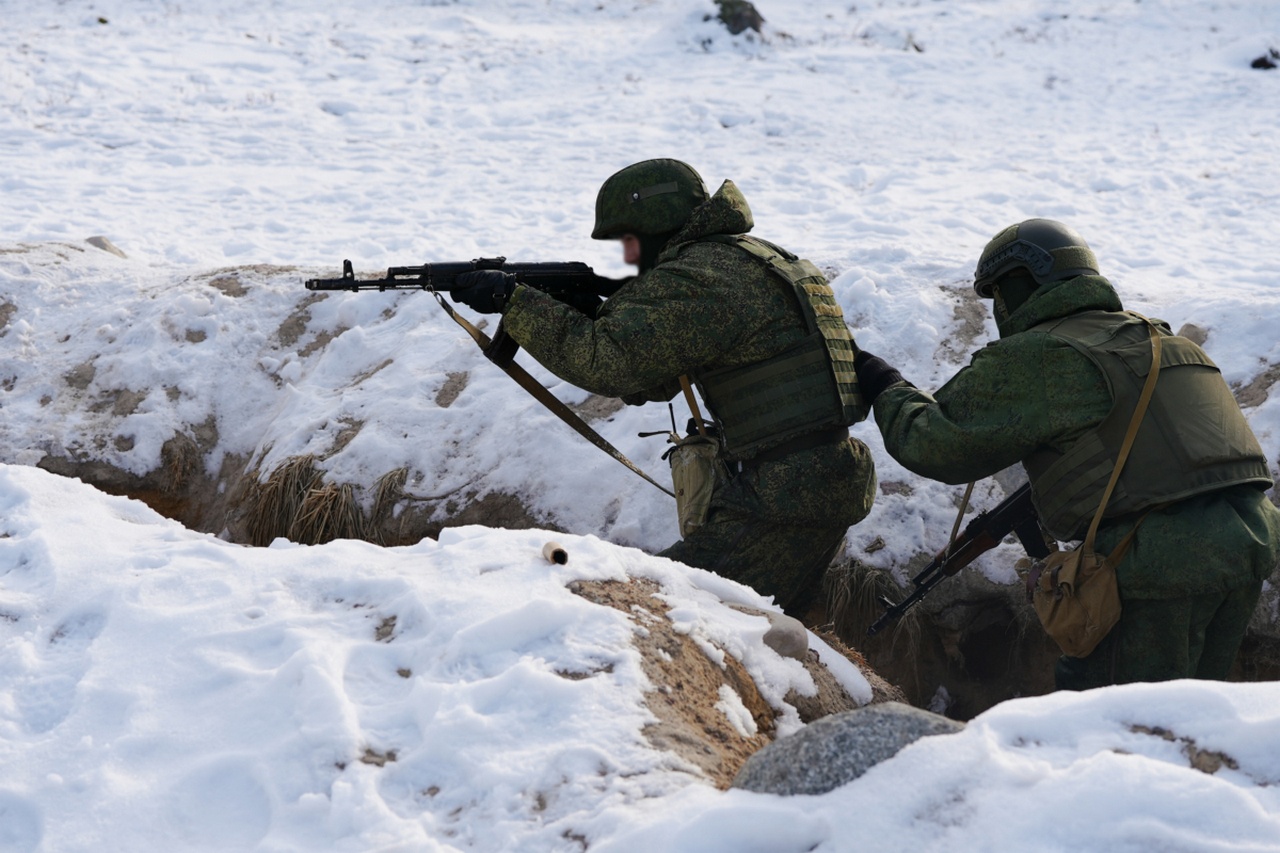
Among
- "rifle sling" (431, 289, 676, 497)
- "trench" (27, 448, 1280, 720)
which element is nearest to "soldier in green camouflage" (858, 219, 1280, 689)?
"trench" (27, 448, 1280, 720)

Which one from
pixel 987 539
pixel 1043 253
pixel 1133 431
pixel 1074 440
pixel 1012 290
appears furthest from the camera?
pixel 987 539

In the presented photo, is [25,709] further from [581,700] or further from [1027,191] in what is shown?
[1027,191]

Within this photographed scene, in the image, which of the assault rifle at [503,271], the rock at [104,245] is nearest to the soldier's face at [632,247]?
the assault rifle at [503,271]

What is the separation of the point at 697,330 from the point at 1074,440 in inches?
52.8

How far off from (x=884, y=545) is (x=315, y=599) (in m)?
2.92

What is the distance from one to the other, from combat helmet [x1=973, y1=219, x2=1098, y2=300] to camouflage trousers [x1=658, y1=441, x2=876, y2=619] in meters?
0.93

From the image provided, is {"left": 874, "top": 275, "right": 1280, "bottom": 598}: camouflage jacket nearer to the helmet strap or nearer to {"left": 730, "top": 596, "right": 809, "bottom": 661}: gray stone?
the helmet strap

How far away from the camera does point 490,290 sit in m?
4.45

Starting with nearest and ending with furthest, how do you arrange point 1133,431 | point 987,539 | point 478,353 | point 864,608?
1. point 1133,431
2. point 987,539
3. point 864,608
4. point 478,353

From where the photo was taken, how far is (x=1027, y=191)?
11031mm

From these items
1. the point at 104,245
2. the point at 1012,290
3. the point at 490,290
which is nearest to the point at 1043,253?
the point at 1012,290

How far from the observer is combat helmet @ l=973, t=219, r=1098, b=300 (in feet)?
12.5

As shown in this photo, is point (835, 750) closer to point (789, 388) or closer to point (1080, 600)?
point (1080, 600)

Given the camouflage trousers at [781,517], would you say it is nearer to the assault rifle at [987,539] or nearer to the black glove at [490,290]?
the assault rifle at [987,539]
